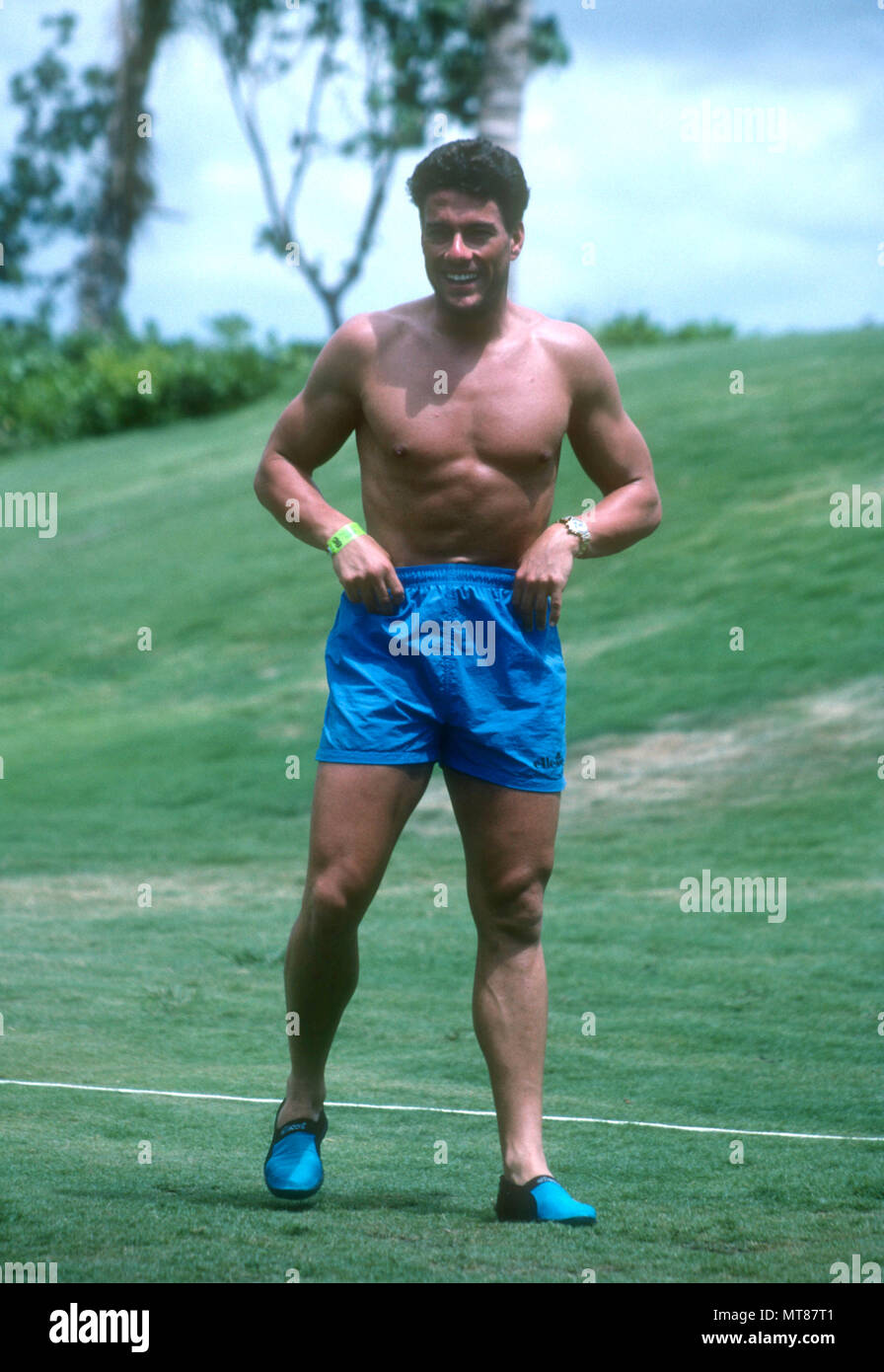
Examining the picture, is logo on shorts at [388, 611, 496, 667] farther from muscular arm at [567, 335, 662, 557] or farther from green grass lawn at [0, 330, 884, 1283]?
green grass lawn at [0, 330, 884, 1283]

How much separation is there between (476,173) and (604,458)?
2.22ft

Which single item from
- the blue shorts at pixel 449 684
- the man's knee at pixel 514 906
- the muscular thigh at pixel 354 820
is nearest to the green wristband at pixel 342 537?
the blue shorts at pixel 449 684

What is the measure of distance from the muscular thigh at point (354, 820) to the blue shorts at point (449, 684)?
33 mm

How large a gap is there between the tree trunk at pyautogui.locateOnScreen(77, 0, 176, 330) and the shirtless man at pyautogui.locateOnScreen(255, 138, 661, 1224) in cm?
2506

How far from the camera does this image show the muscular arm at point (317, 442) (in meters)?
3.85

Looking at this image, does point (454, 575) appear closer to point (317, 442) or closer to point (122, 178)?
point (317, 442)

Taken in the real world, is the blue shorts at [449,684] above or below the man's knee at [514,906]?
above

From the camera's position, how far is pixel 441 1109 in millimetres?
4844

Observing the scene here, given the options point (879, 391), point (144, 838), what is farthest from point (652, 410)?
point (144, 838)

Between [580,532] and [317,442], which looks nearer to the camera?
[580,532]

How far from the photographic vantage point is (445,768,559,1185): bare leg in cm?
372

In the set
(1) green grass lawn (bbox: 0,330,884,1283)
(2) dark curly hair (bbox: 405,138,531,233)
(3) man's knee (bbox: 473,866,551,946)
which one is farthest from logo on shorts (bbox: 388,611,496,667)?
(1) green grass lawn (bbox: 0,330,884,1283)

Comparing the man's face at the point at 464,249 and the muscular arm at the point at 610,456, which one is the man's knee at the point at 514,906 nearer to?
the muscular arm at the point at 610,456

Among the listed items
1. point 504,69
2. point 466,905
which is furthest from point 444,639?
point 504,69
